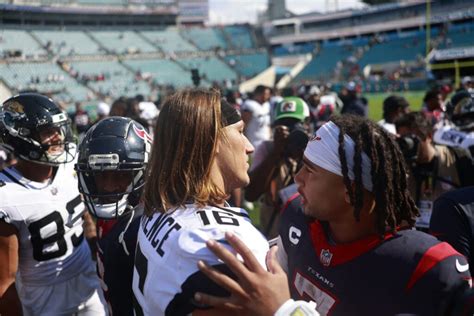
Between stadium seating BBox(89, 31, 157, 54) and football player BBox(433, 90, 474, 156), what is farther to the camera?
stadium seating BBox(89, 31, 157, 54)

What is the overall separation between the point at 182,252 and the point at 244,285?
0.20 metres

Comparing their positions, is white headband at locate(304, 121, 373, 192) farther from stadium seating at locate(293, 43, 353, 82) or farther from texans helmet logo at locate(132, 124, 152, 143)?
stadium seating at locate(293, 43, 353, 82)

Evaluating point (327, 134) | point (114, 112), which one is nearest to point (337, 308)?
point (327, 134)

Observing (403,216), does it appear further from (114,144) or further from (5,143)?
(5,143)

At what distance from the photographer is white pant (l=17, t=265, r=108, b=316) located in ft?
9.59

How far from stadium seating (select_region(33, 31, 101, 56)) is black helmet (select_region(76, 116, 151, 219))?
40363mm

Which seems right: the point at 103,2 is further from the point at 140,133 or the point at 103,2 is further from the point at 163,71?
the point at 140,133

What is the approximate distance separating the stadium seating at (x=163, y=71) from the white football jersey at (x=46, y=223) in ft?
124

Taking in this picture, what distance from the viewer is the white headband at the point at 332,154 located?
5.62 ft

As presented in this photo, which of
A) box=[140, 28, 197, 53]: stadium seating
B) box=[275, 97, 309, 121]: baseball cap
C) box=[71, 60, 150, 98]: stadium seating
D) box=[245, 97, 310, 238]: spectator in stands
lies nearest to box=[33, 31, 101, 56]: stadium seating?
box=[71, 60, 150, 98]: stadium seating

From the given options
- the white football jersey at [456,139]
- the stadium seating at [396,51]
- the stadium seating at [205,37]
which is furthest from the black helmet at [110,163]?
A: the stadium seating at [205,37]

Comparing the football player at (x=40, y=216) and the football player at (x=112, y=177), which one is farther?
the football player at (x=40, y=216)

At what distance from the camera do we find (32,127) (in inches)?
110

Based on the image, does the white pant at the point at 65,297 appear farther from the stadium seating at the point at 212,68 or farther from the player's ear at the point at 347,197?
the stadium seating at the point at 212,68
